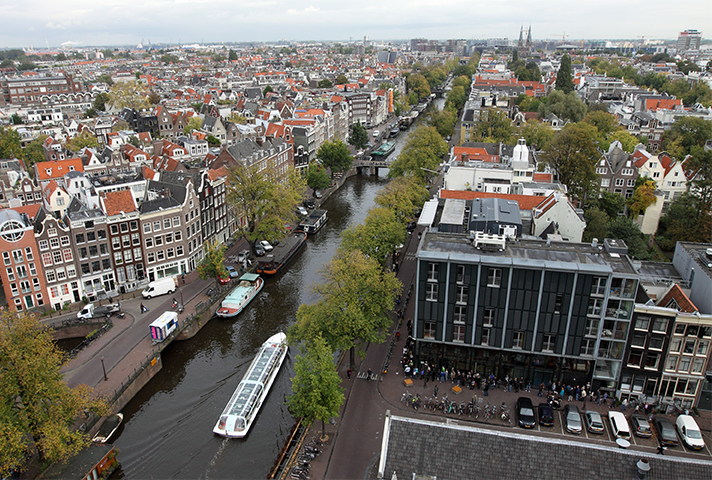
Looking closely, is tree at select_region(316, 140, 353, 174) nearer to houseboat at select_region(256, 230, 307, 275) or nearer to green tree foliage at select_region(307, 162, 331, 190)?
green tree foliage at select_region(307, 162, 331, 190)

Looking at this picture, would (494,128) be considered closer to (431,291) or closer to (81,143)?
(431,291)

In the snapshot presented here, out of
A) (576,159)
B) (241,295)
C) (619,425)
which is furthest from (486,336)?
(576,159)

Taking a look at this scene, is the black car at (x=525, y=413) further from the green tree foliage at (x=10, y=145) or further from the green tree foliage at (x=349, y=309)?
the green tree foliage at (x=10, y=145)

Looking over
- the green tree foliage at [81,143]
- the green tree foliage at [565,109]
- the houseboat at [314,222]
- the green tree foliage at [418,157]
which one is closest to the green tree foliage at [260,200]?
the houseboat at [314,222]

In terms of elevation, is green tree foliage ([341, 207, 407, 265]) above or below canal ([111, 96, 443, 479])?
above

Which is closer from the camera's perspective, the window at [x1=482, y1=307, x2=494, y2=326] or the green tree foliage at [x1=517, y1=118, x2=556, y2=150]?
the window at [x1=482, y1=307, x2=494, y2=326]

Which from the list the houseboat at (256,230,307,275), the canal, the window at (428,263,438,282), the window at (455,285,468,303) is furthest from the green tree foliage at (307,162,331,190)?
the window at (455,285,468,303)
